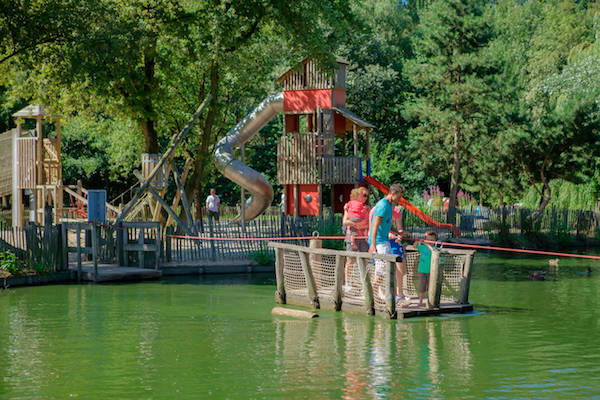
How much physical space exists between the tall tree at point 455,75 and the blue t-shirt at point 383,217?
24.2 meters

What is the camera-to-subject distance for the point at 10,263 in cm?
2086

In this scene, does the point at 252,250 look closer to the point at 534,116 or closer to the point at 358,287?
the point at 358,287

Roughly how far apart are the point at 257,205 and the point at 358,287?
19.7 metres

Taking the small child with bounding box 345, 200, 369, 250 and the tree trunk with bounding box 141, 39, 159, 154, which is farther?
the tree trunk with bounding box 141, 39, 159, 154

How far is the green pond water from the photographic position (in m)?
10.4

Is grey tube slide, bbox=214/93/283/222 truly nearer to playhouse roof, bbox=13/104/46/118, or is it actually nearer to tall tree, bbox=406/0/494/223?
playhouse roof, bbox=13/104/46/118

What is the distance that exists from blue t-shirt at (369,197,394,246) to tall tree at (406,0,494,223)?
24.2 metres

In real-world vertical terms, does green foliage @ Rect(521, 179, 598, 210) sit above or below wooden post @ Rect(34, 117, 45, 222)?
below

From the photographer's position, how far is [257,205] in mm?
35625

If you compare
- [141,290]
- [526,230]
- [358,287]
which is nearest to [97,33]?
[141,290]

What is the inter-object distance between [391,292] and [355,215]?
2.58 meters

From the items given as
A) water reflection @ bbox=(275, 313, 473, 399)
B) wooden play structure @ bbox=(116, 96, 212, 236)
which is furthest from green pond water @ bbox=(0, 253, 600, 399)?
wooden play structure @ bbox=(116, 96, 212, 236)

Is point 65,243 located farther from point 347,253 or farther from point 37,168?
point 37,168

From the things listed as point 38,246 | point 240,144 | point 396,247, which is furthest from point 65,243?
point 240,144
